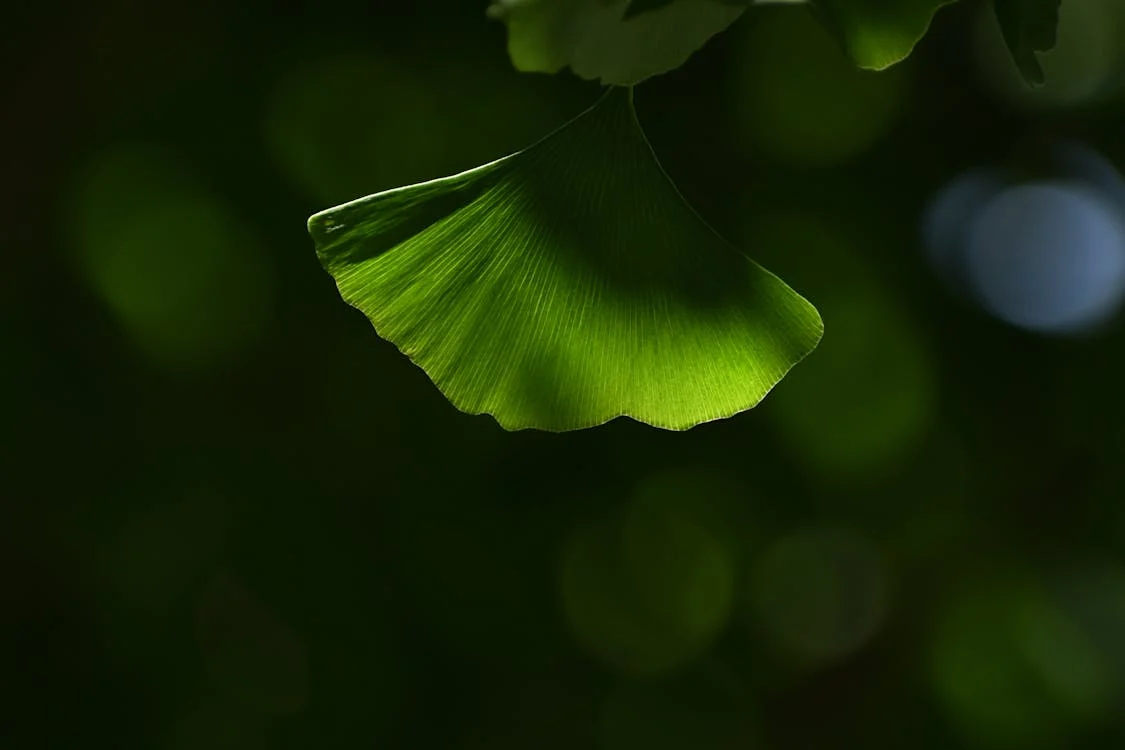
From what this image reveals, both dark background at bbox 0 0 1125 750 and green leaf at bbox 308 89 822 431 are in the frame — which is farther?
dark background at bbox 0 0 1125 750

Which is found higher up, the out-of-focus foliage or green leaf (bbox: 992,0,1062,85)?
the out-of-focus foliage

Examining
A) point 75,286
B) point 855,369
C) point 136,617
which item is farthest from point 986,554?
point 75,286

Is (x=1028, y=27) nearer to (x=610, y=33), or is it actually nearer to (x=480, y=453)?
(x=610, y=33)

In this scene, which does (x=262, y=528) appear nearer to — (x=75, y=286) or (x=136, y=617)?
(x=136, y=617)

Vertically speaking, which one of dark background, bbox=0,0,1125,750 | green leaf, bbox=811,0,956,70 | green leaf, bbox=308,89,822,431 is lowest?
dark background, bbox=0,0,1125,750

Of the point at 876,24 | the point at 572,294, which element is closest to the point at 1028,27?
the point at 876,24

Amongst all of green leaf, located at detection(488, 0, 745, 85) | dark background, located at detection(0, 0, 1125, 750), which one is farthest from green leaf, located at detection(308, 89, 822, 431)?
dark background, located at detection(0, 0, 1125, 750)

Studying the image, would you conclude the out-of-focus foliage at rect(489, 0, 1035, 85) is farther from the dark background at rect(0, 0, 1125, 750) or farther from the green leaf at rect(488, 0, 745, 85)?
the dark background at rect(0, 0, 1125, 750)
